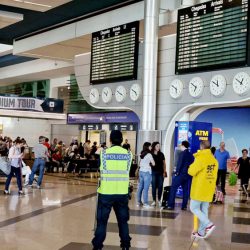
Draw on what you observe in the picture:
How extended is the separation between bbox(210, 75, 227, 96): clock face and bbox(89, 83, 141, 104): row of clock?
2.63 meters

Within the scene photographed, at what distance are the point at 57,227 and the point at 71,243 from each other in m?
1.23

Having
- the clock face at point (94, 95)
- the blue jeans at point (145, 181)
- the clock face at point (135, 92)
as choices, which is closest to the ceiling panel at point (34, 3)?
the clock face at point (135, 92)

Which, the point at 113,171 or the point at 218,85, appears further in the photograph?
the point at 218,85

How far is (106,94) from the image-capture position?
49.7 feet

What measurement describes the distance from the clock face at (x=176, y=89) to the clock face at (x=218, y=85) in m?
1.14

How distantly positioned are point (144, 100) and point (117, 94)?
154 cm

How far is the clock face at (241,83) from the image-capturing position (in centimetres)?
1109

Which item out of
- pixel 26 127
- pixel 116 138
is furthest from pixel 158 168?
pixel 26 127

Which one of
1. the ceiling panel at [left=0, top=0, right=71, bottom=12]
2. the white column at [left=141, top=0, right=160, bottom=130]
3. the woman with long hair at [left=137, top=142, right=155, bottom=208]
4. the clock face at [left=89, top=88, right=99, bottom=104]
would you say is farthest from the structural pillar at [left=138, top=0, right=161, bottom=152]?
the clock face at [left=89, top=88, right=99, bottom=104]

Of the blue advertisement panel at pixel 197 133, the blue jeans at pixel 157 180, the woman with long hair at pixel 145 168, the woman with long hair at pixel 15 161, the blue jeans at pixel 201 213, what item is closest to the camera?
the blue jeans at pixel 201 213

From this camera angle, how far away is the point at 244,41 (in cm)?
1092

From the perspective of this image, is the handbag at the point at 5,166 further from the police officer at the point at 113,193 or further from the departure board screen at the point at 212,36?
the police officer at the point at 113,193

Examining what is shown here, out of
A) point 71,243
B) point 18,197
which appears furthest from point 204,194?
point 18,197

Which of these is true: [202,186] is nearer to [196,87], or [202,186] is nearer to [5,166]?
[196,87]
